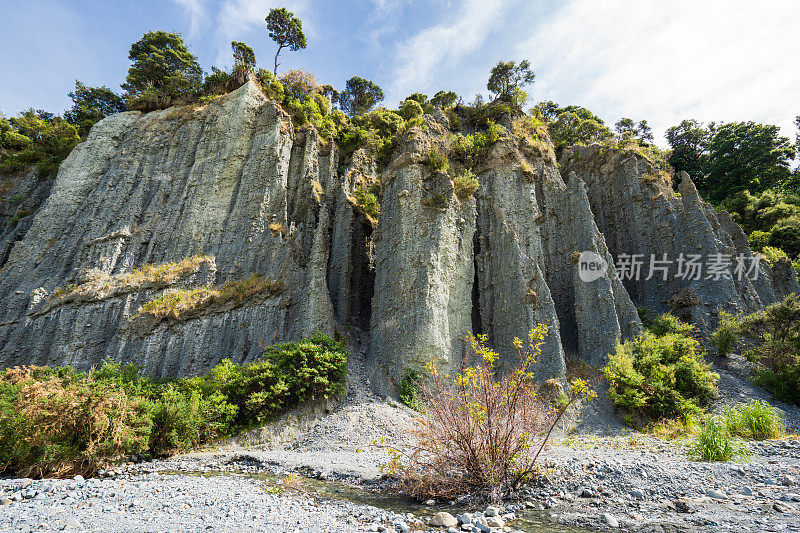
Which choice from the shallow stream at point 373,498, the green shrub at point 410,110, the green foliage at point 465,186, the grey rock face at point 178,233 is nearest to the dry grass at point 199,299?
the grey rock face at point 178,233

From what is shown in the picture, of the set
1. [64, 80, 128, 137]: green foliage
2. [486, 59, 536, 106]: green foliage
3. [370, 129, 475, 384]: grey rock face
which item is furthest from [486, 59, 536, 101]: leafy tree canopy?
[64, 80, 128, 137]: green foliage

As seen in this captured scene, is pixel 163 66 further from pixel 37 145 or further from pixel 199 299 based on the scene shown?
pixel 199 299

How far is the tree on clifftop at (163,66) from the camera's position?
103 feet

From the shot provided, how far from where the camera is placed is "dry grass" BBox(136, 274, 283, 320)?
20.4 m

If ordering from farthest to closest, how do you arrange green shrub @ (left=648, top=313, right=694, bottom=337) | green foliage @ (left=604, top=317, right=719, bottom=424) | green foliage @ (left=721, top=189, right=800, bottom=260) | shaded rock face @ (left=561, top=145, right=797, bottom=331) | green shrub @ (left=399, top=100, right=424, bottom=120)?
green shrub @ (left=399, top=100, right=424, bottom=120) < green foliage @ (left=721, top=189, right=800, bottom=260) < shaded rock face @ (left=561, top=145, right=797, bottom=331) < green shrub @ (left=648, top=313, right=694, bottom=337) < green foliage @ (left=604, top=317, right=719, bottom=424)

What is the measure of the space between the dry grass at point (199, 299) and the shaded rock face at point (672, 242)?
24.2m

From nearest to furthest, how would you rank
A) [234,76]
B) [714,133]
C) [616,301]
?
[616,301] → [234,76] → [714,133]

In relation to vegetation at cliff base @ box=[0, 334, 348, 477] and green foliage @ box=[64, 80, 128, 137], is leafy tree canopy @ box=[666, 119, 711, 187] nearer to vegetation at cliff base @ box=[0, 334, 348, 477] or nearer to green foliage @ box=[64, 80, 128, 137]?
vegetation at cliff base @ box=[0, 334, 348, 477]

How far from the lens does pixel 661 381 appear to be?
16.7 meters

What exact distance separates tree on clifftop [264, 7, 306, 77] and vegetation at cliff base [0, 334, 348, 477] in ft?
96.7

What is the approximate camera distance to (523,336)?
19562 mm

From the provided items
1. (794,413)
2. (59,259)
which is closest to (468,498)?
(794,413)

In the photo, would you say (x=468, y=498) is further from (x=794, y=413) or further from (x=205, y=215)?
(x=205, y=215)

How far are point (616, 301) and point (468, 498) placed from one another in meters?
18.0
